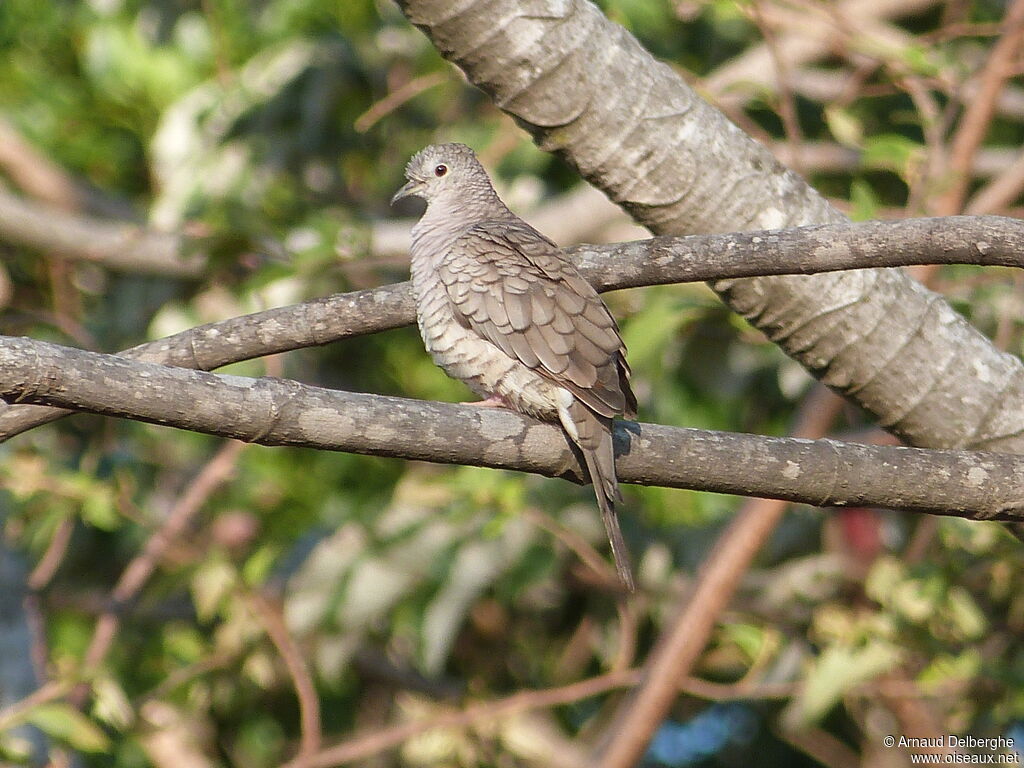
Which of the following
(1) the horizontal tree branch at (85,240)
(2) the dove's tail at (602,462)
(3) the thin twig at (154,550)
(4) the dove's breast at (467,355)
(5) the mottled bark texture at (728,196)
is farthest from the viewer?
(1) the horizontal tree branch at (85,240)

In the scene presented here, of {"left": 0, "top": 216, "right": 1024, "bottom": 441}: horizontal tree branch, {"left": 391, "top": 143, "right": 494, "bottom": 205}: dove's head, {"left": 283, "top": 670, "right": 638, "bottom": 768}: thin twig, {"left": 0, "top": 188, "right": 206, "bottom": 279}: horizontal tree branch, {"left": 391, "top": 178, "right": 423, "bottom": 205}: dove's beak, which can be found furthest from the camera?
{"left": 0, "top": 188, "right": 206, "bottom": 279}: horizontal tree branch

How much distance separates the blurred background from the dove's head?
0.32m

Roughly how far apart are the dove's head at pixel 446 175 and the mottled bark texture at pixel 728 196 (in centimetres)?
109

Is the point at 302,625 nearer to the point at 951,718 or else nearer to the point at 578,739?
the point at 578,739

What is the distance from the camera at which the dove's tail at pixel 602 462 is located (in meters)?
2.68

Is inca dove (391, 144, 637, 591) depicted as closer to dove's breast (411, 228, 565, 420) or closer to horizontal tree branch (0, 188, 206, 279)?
dove's breast (411, 228, 565, 420)

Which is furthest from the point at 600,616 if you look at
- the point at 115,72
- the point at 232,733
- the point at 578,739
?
the point at 115,72

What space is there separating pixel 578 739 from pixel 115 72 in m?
3.93

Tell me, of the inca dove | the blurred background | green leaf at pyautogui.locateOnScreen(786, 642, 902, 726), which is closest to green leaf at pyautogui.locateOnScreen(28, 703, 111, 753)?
the blurred background

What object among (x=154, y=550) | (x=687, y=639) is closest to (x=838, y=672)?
(x=687, y=639)

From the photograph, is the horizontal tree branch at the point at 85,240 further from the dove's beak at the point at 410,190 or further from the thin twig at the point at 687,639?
the thin twig at the point at 687,639

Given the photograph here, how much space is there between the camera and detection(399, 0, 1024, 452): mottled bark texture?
9.31 feet

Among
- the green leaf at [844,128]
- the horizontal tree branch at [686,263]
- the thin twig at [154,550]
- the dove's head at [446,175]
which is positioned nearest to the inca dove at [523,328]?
the horizontal tree branch at [686,263]

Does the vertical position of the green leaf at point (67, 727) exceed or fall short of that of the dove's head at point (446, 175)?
it falls short
